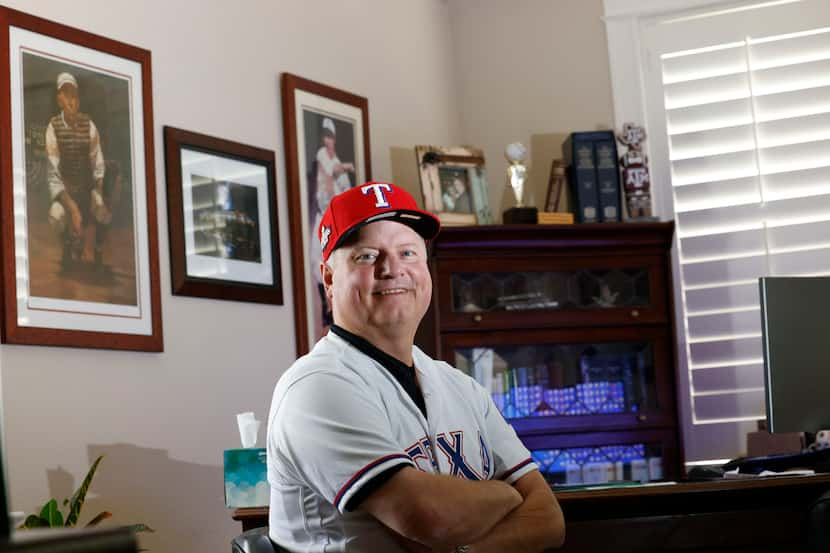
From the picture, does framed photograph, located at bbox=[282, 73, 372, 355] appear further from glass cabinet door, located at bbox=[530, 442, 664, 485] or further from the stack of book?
glass cabinet door, located at bbox=[530, 442, 664, 485]

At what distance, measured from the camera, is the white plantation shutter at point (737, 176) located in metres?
4.35

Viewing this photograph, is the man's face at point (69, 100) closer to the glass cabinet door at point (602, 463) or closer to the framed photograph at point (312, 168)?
the framed photograph at point (312, 168)

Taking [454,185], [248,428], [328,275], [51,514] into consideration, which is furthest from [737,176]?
[51,514]

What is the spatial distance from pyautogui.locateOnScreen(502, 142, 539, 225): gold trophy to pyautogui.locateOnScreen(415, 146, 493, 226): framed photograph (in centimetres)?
10

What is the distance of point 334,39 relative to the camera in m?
4.16

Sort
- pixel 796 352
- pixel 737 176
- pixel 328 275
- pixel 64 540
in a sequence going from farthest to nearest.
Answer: pixel 737 176
pixel 796 352
pixel 328 275
pixel 64 540

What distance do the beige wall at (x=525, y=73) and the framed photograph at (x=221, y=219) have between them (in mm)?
1231

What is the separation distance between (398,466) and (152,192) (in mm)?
1598

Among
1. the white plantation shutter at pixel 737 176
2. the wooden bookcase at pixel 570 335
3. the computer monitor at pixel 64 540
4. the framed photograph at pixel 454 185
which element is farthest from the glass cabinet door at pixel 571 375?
the computer monitor at pixel 64 540

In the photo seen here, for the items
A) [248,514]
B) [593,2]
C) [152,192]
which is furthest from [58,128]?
[593,2]

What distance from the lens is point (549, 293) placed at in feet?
13.4

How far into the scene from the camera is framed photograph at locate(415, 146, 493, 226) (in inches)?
163

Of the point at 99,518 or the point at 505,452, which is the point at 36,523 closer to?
the point at 99,518

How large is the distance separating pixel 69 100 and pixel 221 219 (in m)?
0.64
